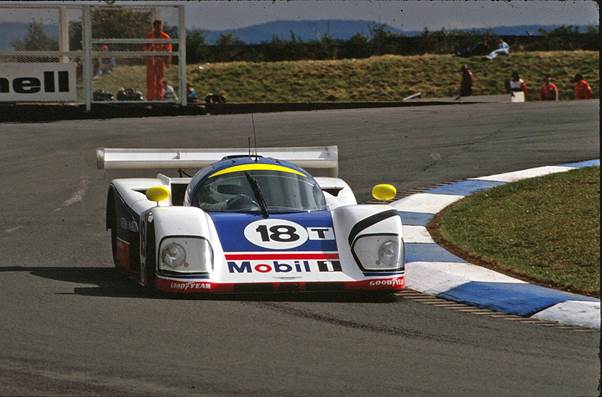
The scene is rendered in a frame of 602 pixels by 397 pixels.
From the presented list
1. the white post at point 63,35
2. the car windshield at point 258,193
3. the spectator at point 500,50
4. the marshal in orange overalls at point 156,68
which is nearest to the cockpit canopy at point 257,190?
the car windshield at point 258,193

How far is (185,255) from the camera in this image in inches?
352

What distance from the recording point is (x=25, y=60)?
75.3 feet

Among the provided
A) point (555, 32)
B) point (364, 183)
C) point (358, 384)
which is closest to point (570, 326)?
point (358, 384)

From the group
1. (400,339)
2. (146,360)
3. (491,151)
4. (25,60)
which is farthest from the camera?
(25,60)

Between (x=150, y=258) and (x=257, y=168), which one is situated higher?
(x=257, y=168)

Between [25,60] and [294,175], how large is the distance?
1372 cm

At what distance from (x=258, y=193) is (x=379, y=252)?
119 cm

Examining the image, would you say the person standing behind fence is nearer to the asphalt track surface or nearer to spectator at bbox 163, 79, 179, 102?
spectator at bbox 163, 79, 179, 102

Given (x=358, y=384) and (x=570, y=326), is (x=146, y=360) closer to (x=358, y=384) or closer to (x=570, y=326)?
(x=358, y=384)

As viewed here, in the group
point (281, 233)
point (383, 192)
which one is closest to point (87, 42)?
point (383, 192)

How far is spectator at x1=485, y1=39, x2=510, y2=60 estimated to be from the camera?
4419 cm

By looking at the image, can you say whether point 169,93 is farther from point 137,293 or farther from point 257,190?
point 137,293

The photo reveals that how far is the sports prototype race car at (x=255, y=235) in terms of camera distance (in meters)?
8.88

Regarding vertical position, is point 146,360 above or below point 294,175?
below
